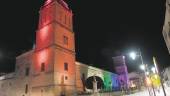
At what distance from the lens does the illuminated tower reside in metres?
25.4

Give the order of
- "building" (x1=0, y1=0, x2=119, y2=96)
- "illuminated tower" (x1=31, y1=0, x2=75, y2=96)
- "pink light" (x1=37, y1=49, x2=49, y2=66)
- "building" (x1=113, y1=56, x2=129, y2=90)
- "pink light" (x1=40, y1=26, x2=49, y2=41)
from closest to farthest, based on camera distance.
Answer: "illuminated tower" (x1=31, y1=0, x2=75, y2=96) < "building" (x1=0, y1=0, x2=119, y2=96) < "pink light" (x1=37, y1=49, x2=49, y2=66) < "pink light" (x1=40, y1=26, x2=49, y2=41) < "building" (x1=113, y1=56, x2=129, y2=90)

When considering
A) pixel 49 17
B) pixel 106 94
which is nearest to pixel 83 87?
pixel 106 94

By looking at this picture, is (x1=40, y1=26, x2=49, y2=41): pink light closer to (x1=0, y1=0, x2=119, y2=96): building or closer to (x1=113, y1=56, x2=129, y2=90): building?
(x1=0, y1=0, x2=119, y2=96): building

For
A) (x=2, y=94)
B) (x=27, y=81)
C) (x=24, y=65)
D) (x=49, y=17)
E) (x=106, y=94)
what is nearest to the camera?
(x=106, y=94)

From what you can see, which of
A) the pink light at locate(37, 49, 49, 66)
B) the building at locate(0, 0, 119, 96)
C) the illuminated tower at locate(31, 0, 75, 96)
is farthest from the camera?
the pink light at locate(37, 49, 49, 66)

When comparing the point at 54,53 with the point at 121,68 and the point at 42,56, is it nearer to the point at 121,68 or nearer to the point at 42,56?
the point at 42,56

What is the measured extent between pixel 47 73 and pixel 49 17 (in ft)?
35.3

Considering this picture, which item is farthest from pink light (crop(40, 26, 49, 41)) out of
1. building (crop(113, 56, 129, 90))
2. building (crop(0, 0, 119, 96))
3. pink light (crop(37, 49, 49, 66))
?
building (crop(113, 56, 129, 90))

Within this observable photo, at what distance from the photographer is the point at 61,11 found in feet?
102

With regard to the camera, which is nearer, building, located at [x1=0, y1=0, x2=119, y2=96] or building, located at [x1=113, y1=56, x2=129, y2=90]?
building, located at [x1=0, y1=0, x2=119, y2=96]

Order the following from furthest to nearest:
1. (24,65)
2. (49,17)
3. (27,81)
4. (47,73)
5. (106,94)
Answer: (24,65) < (27,81) < (49,17) < (106,94) < (47,73)

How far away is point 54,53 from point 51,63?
68.3 inches

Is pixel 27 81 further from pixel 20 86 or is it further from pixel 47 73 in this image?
pixel 47 73

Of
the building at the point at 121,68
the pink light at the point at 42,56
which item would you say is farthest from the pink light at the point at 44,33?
the building at the point at 121,68
